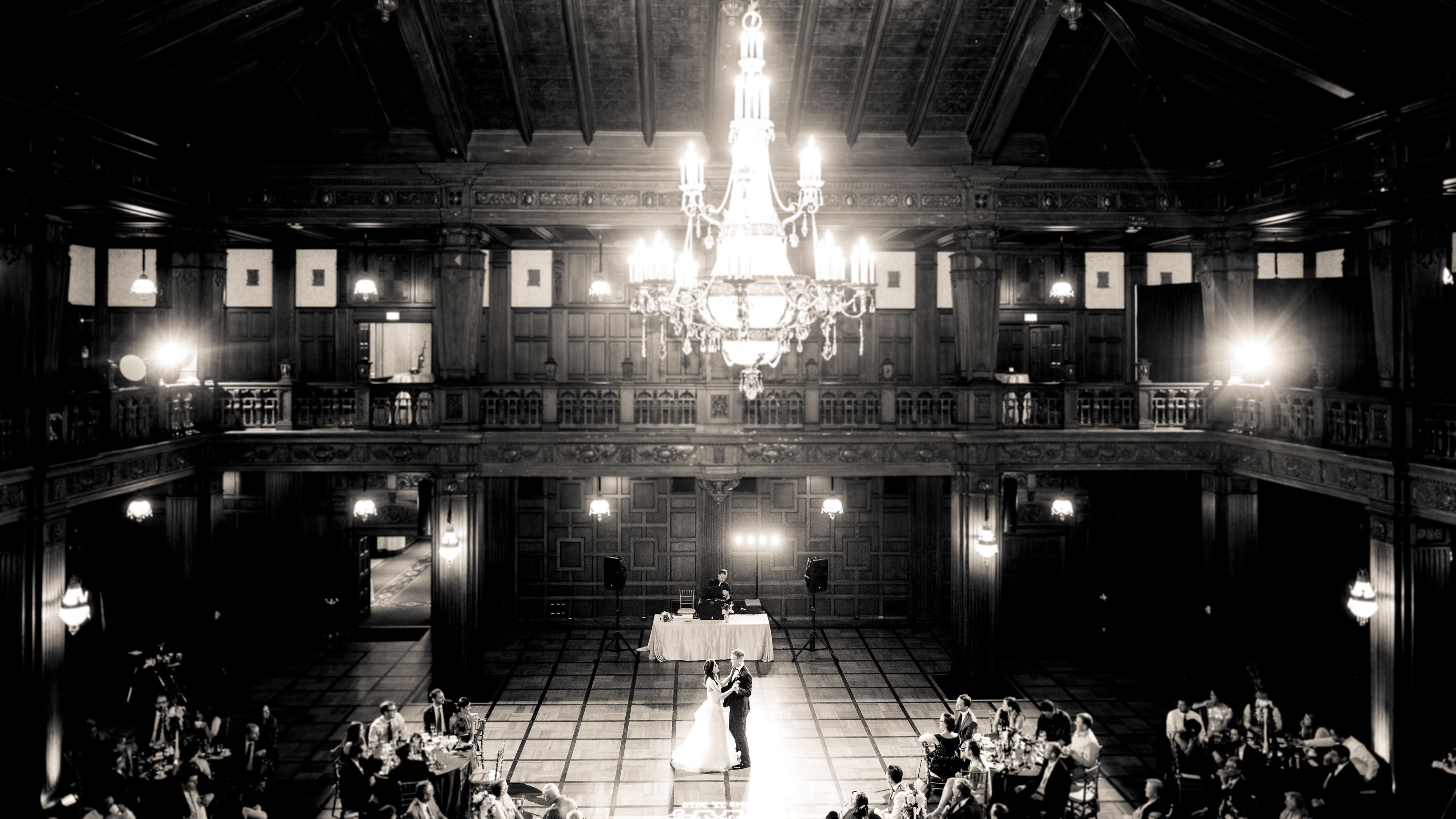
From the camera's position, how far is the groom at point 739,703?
12.2 meters

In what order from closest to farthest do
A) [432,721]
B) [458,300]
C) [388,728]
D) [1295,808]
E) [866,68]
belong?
[1295,808] < [388,728] < [432,721] < [866,68] < [458,300]

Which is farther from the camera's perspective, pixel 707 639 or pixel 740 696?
pixel 707 639

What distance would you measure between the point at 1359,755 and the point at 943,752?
15.7 ft

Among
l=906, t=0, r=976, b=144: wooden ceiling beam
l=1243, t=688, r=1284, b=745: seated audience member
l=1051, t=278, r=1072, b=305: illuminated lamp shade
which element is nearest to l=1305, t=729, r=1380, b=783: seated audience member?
l=1243, t=688, r=1284, b=745: seated audience member

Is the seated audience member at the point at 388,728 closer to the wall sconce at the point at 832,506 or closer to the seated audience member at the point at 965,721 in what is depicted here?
the seated audience member at the point at 965,721

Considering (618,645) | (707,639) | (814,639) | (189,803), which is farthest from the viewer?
(814,639)

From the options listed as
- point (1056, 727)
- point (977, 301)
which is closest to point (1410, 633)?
point (1056, 727)

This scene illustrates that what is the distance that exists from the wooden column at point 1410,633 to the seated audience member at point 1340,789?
131 centimetres

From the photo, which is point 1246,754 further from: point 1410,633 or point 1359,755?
point 1410,633

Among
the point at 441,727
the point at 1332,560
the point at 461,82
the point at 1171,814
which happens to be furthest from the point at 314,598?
the point at 1332,560

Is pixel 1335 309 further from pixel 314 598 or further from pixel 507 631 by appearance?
pixel 314 598

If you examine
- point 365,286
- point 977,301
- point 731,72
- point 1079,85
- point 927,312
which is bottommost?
point 977,301

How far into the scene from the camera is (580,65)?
43.0 feet

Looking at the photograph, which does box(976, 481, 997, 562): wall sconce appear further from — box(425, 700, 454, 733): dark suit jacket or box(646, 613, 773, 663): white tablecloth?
box(425, 700, 454, 733): dark suit jacket
